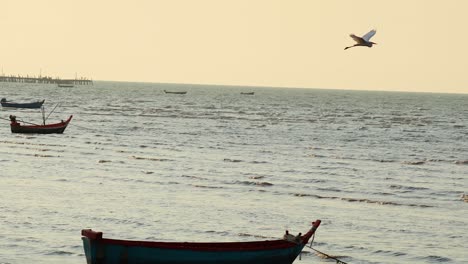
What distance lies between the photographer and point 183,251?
714 inches

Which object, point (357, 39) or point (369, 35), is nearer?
point (357, 39)

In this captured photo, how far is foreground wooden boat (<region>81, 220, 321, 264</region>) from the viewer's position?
57.8ft

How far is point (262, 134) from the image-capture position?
7512cm

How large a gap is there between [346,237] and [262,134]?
49.9 m

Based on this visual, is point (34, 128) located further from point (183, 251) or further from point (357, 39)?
point (183, 251)

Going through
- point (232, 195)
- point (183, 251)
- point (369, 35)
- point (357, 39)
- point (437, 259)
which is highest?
point (369, 35)

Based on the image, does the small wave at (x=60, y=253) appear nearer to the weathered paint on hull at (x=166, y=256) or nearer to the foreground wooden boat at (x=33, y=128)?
the weathered paint on hull at (x=166, y=256)

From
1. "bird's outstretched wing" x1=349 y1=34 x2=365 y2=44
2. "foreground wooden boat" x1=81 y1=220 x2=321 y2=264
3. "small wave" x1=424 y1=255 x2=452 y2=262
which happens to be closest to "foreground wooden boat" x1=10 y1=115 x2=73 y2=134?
"bird's outstretched wing" x1=349 y1=34 x2=365 y2=44

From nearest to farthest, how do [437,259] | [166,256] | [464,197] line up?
[166,256], [437,259], [464,197]

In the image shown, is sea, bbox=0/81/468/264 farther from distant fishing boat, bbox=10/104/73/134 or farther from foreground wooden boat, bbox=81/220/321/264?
foreground wooden boat, bbox=81/220/321/264

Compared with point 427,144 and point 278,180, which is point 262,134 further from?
Answer: point 278,180

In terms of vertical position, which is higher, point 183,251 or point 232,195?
point 183,251

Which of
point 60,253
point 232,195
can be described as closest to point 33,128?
point 232,195

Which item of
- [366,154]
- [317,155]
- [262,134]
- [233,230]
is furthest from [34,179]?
[262,134]
